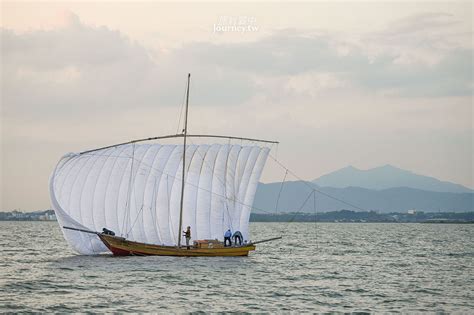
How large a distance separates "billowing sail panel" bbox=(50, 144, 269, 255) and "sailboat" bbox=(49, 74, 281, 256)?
0.24 feet

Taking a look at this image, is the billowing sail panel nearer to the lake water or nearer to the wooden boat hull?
the wooden boat hull

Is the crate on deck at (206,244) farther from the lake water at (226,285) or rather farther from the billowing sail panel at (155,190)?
the billowing sail panel at (155,190)

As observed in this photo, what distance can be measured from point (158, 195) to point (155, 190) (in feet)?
1.45

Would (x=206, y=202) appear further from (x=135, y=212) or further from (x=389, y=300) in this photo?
(x=389, y=300)

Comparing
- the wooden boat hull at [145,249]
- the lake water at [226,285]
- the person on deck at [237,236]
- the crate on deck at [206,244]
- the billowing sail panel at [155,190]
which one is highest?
the billowing sail panel at [155,190]

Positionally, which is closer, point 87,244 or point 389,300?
point 389,300

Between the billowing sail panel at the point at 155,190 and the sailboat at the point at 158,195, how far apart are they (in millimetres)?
72

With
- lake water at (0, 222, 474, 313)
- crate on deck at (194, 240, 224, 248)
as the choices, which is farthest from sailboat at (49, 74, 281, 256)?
lake water at (0, 222, 474, 313)

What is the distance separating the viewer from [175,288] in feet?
141

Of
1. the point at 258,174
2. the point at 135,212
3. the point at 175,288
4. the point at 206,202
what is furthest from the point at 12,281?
the point at 258,174

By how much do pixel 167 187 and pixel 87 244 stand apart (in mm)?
7281

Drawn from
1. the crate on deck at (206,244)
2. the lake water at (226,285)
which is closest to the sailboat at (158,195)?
the crate on deck at (206,244)

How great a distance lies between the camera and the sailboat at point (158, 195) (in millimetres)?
57906

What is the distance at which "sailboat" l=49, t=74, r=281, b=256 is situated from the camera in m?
57.9
